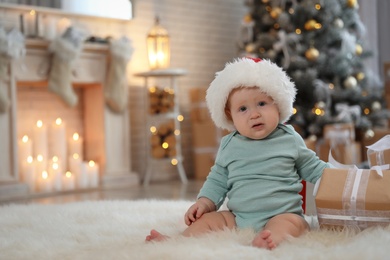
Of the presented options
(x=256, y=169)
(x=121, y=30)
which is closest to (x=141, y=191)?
(x=121, y=30)

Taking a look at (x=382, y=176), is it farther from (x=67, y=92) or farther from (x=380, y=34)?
(x=380, y=34)

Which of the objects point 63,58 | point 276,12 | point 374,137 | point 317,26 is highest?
point 276,12

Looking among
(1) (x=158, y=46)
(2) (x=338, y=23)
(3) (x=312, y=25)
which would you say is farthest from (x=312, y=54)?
(1) (x=158, y=46)

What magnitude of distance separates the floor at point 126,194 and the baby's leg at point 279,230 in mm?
1876

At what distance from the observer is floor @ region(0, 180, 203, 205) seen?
12.5ft

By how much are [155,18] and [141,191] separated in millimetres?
1521

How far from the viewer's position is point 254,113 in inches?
73.0

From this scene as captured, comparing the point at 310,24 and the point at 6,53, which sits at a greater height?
the point at 310,24

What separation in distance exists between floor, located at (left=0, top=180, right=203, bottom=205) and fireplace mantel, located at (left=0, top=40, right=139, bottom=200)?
0.49ft

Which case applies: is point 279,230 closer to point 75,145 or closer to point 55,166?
point 55,166

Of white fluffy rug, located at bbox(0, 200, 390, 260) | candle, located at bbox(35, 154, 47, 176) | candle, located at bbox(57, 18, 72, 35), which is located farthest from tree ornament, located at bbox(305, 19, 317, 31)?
white fluffy rug, located at bbox(0, 200, 390, 260)

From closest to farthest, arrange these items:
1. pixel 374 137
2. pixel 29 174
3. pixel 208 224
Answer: pixel 208 224
pixel 29 174
pixel 374 137

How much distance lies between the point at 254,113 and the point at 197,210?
33cm

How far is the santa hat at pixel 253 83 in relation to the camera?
1860 millimetres
